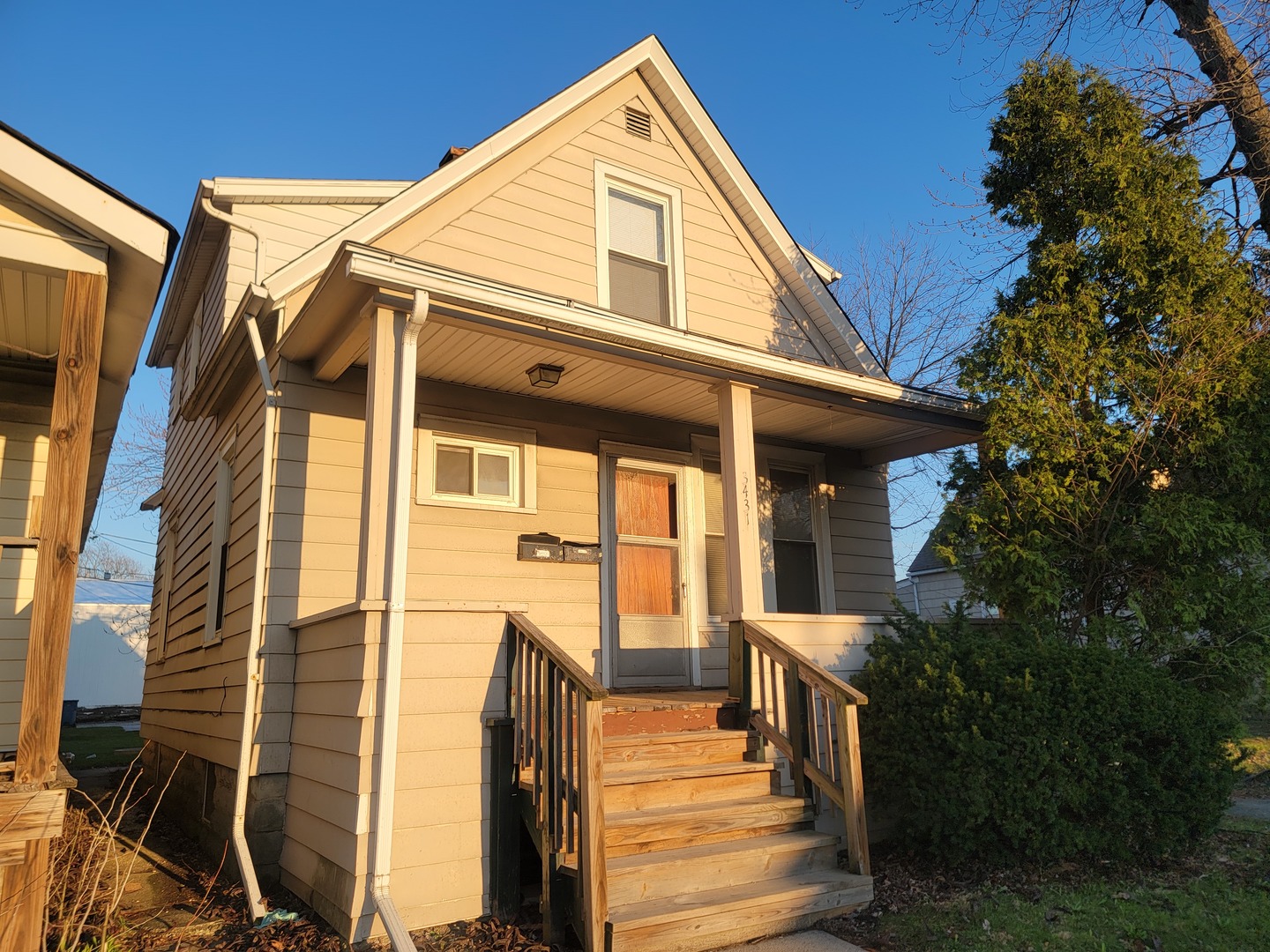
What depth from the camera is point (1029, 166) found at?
720 cm

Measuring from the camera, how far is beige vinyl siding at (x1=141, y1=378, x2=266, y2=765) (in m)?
6.45

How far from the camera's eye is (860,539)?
903cm

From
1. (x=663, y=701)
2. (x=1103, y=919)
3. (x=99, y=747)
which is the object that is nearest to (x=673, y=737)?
(x=663, y=701)

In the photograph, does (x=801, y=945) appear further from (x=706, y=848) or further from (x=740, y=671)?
(x=740, y=671)

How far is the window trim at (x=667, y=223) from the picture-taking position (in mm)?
7719

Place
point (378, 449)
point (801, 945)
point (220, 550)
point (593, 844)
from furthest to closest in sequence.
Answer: point (220, 550)
point (378, 449)
point (801, 945)
point (593, 844)

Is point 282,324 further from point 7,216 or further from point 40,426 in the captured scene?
point 7,216

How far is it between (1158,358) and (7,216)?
7.08 metres

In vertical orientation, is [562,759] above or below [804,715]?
below

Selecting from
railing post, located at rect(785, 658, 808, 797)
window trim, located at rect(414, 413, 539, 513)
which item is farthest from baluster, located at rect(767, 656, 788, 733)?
window trim, located at rect(414, 413, 539, 513)

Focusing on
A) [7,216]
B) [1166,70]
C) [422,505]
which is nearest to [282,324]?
[422,505]

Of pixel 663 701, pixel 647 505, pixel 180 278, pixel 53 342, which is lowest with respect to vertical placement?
pixel 663 701

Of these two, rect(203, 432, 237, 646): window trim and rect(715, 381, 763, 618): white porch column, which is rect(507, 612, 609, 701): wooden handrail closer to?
rect(715, 381, 763, 618): white porch column

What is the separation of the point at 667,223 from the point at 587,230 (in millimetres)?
945
